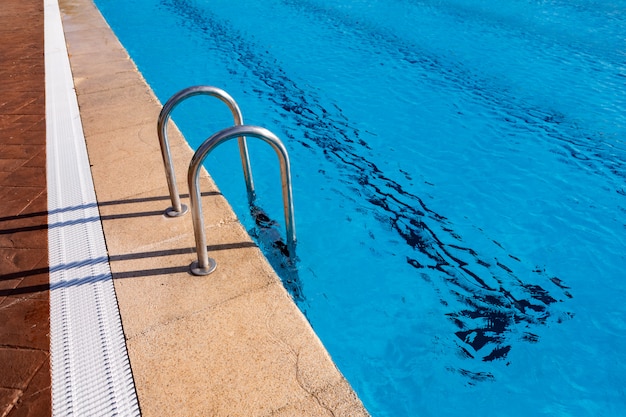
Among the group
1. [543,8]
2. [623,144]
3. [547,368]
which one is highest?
[543,8]

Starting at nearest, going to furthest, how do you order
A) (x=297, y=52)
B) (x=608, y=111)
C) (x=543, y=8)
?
(x=608, y=111), (x=297, y=52), (x=543, y=8)

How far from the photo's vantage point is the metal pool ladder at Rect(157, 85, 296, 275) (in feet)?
7.80

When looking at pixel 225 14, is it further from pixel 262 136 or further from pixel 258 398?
pixel 258 398

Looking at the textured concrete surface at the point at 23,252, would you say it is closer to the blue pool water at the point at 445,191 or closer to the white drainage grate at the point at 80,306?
the white drainage grate at the point at 80,306

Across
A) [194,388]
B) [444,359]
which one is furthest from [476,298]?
[194,388]

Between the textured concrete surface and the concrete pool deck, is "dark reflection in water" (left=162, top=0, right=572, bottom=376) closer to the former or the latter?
the concrete pool deck

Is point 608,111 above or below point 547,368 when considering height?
above

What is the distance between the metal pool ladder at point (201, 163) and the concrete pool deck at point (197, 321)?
0.11 m

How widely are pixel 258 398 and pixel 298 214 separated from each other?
253 centimetres

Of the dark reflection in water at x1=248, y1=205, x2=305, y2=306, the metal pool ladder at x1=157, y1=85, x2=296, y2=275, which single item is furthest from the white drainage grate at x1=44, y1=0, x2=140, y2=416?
the dark reflection in water at x1=248, y1=205, x2=305, y2=306

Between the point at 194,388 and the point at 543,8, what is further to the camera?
the point at 543,8

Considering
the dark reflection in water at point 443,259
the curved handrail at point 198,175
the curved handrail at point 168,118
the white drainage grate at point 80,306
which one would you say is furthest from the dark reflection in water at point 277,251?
the white drainage grate at point 80,306

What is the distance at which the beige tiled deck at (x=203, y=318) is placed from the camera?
2123 millimetres

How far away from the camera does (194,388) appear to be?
2.17 metres
